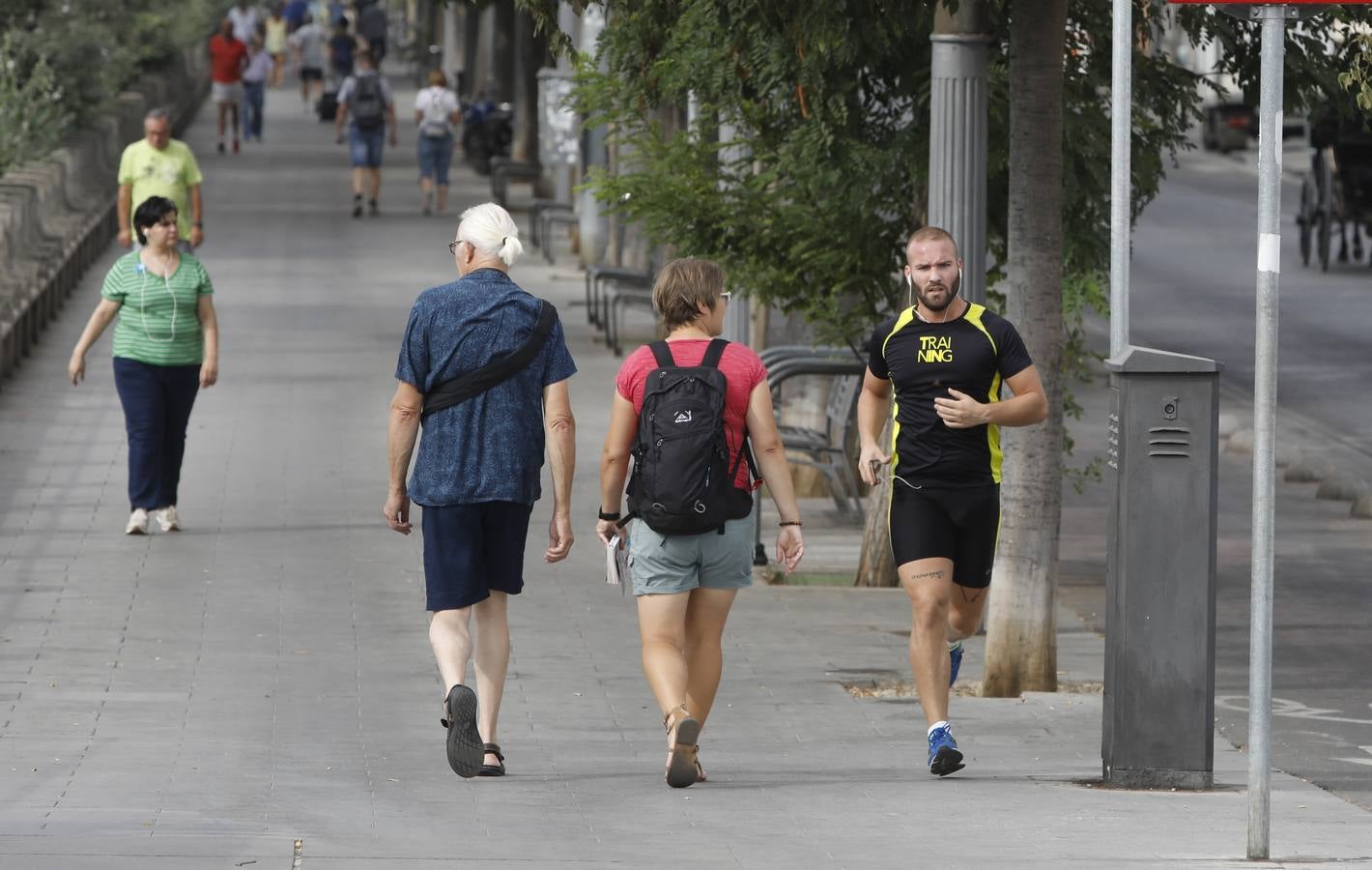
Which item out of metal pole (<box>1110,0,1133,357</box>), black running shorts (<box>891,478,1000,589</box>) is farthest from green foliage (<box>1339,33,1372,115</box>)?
black running shorts (<box>891,478,1000,589</box>)

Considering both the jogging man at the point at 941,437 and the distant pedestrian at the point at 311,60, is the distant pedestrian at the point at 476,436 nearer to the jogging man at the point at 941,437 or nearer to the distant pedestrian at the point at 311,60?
the jogging man at the point at 941,437

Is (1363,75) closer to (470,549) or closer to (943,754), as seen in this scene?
(943,754)

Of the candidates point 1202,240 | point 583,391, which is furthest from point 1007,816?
point 1202,240

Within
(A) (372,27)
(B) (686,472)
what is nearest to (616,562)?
(B) (686,472)

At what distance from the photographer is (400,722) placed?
8.91m

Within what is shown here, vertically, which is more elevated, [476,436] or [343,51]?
[343,51]

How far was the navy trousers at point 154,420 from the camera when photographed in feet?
41.9

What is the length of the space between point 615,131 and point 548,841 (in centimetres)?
793

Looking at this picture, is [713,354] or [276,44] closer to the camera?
[713,354]

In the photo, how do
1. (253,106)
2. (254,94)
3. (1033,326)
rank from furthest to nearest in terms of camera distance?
(253,106), (254,94), (1033,326)

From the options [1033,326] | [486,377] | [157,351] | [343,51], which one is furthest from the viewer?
[343,51]

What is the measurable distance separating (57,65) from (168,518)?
58.0 feet

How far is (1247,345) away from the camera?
2422 cm

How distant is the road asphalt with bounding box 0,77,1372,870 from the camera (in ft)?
22.2
